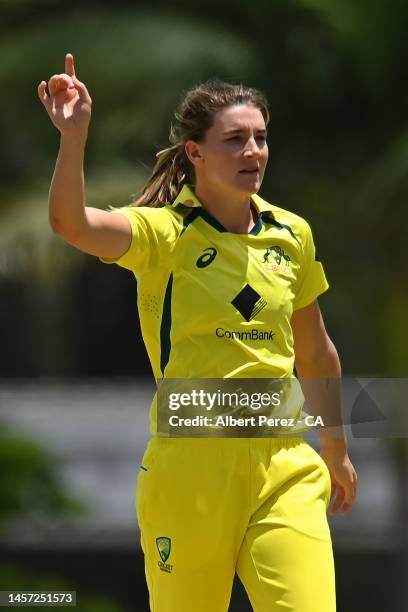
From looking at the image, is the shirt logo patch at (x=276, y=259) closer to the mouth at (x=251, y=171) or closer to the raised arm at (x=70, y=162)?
the mouth at (x=251, y=171)

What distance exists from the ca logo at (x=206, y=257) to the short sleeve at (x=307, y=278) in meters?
0.34

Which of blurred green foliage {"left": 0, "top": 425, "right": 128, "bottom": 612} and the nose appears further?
blurred green foliage {"left": 0, "top": 425, "right": 128, "bottom": 612}

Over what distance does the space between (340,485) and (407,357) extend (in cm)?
684

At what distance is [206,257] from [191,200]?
0.21 m

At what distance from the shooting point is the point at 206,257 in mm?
4316

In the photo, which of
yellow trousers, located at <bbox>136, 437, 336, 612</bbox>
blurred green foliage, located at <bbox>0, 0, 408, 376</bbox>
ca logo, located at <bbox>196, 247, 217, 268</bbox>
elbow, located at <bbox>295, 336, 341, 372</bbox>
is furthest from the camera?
blurred green foliage, located at <bbox>0, 0, 408, 376</bbox>

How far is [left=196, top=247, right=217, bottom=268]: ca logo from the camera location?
430cm

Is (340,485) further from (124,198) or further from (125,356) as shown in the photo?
(125,356)

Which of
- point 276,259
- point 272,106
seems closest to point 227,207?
point 276,259

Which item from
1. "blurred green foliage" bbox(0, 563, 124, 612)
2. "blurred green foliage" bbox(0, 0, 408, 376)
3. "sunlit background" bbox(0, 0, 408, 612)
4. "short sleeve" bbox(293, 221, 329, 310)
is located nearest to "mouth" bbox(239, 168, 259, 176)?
"short sleeve" bbox(293, 221, 329, 310)

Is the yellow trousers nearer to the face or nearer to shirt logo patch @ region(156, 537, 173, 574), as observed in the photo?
shirt logo patch @ region(156, 537, 173, 574)

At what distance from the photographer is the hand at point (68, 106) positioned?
13.0ft

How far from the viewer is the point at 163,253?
14.1 feet

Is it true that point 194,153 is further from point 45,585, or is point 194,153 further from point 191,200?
point 45,585
